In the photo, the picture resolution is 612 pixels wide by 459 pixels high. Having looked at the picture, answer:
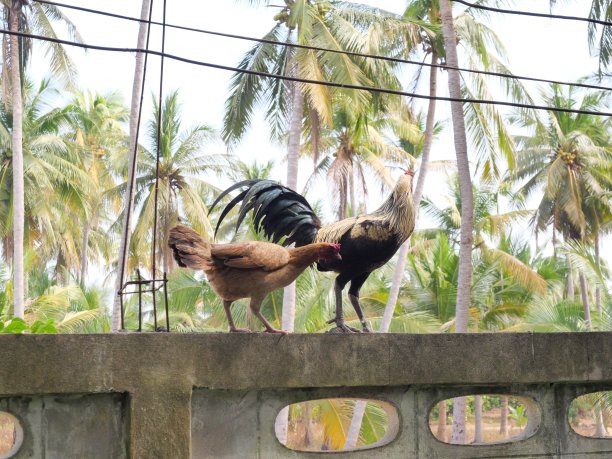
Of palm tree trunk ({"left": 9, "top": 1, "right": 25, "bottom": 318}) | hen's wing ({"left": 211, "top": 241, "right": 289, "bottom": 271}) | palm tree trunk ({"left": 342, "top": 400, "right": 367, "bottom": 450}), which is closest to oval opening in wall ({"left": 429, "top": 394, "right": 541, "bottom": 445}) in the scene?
palm tree trunk ({"left": 342, "top": 400, "right": 367, "bottom": 450})

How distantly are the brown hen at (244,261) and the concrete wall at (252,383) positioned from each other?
38 cm

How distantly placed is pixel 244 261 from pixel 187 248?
0.39 metres

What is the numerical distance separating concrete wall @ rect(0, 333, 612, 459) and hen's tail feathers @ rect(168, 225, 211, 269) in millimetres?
477

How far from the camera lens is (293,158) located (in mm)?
19969

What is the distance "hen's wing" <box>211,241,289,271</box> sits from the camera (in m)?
6.17

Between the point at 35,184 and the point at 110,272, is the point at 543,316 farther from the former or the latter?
the point at 110,272

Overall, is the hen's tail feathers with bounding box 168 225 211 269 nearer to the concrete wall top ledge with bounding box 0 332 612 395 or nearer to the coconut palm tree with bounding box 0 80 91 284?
the concrete wall top ledge with bounding box 0 332 612 395

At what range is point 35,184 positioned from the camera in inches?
1153

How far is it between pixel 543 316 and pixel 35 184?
15.7 meters

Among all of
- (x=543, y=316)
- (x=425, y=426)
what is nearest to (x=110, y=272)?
(x=543, y=316)

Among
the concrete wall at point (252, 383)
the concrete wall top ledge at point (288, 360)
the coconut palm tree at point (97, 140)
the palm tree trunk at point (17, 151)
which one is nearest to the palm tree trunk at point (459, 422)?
the palm tree trunk at point (17, 151)

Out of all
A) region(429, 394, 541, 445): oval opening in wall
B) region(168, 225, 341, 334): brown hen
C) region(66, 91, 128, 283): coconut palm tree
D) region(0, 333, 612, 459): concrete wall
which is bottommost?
region(429, 394, 541, 445): oval opening in wall

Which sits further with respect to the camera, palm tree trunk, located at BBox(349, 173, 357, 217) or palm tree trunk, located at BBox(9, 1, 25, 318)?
palm tree trunk, located at BBox(349, 173, 357, 217)

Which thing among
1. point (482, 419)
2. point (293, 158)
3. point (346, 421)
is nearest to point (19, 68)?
point (293, 158)
